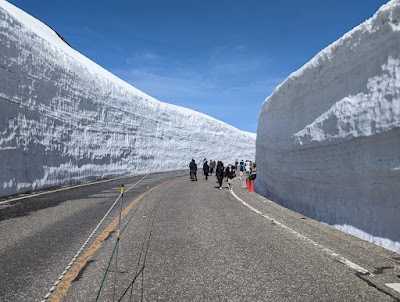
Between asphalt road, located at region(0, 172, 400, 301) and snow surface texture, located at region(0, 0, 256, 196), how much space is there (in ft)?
30.4

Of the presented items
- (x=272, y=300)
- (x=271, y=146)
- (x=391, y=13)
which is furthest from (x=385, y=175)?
(x=271, y=146)

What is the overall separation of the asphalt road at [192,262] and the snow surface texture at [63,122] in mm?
9273

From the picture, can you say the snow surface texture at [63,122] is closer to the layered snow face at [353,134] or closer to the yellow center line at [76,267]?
the yellow center line at [76,267]

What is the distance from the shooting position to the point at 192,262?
478 centimetres

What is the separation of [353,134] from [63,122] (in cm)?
1961

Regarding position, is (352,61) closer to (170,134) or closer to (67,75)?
(67,75)

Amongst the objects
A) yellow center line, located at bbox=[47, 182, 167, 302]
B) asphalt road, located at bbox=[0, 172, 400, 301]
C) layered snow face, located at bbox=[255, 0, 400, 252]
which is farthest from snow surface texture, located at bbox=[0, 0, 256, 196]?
layered snow face, located at bbox=[255, 0, 400, 252]

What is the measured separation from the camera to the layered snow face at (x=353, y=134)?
630 cm

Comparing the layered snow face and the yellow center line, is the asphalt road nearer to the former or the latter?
the yellow center line

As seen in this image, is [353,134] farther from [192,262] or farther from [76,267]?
[76,267]

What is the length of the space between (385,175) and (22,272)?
585 centimetres

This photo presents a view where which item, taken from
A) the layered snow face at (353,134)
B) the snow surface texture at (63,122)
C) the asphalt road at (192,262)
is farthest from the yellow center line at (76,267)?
the snow surface texture at (63,122)

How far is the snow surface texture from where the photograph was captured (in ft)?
53.5

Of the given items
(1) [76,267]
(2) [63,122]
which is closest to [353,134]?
(1) [76,267]
